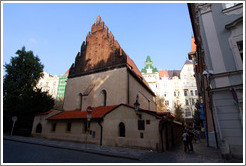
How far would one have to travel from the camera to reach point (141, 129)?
11312 mm

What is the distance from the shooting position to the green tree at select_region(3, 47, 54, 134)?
67.4 ft

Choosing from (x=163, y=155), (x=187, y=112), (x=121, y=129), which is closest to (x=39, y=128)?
(x=121, y=129)

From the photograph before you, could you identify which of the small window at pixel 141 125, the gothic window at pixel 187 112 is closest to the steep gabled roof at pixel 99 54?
the small window at pixel 141 125

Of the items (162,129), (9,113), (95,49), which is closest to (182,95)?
(95,49)

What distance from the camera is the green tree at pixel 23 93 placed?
67.4ft

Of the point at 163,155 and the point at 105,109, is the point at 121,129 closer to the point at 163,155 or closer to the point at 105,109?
the point at 105,109

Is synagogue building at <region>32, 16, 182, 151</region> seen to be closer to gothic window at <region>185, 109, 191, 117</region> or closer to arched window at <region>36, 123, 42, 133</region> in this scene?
arched window at <region>36, 123, 42, 133</region>

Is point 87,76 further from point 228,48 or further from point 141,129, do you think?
point 228,48

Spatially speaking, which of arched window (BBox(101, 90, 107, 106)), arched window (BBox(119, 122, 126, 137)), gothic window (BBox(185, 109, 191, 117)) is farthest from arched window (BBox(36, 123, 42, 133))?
gothic window (BBox(185, 109, 191, 117))

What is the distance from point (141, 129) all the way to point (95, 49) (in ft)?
45.8

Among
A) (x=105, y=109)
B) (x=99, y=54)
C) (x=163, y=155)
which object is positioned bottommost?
(x=163, y=155)

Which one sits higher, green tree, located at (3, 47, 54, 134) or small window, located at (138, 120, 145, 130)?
green tree, located at (3, 47, 54, 134)

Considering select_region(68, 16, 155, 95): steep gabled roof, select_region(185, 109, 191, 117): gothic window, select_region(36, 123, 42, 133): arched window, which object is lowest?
select_region(36, 123, 42, 133): arched window

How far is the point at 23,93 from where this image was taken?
880 inches
